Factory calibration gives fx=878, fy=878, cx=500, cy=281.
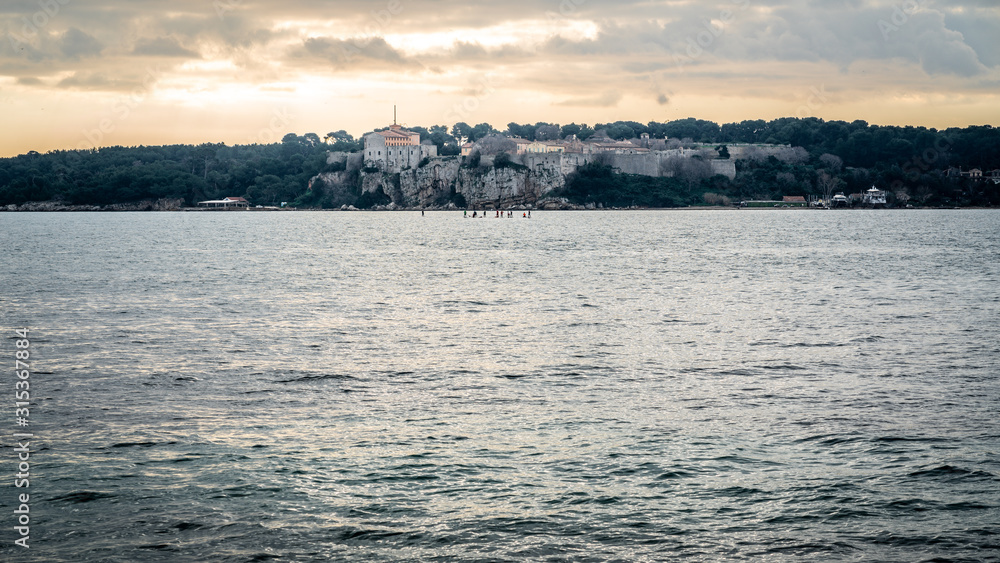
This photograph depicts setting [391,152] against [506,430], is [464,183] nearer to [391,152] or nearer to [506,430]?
[391,152]

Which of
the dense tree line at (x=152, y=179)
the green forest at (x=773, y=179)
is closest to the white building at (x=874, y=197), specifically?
the green forest at (x=773, y=179)

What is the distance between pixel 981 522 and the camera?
8.56 metres

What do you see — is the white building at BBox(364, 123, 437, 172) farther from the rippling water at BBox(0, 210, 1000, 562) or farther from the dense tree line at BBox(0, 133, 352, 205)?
the rippling water at BBox(0, 210, 1000, 562)

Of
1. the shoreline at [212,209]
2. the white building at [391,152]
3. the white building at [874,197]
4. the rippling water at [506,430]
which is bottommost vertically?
the rippling water at [506,430]

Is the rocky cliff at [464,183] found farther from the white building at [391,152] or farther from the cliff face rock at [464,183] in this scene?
the white building at [391,152]

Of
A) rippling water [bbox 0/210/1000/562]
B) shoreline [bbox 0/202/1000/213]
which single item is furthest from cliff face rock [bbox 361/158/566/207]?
rippling water [bbox 0/210/1000/562]

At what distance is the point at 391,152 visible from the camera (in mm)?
168250

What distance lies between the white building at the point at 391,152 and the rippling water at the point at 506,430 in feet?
466

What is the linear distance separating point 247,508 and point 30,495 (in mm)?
2321

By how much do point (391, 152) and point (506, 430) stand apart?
160 m

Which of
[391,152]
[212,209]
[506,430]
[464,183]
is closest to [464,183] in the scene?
[464,183]

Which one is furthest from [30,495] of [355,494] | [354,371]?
[354,371]

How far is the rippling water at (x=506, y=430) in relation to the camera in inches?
326

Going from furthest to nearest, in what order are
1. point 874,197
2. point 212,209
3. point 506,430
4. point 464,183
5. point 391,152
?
1. point 212,209
2. point 391,152
3. point 464,183
4. point 874,197
5. point 506,430
